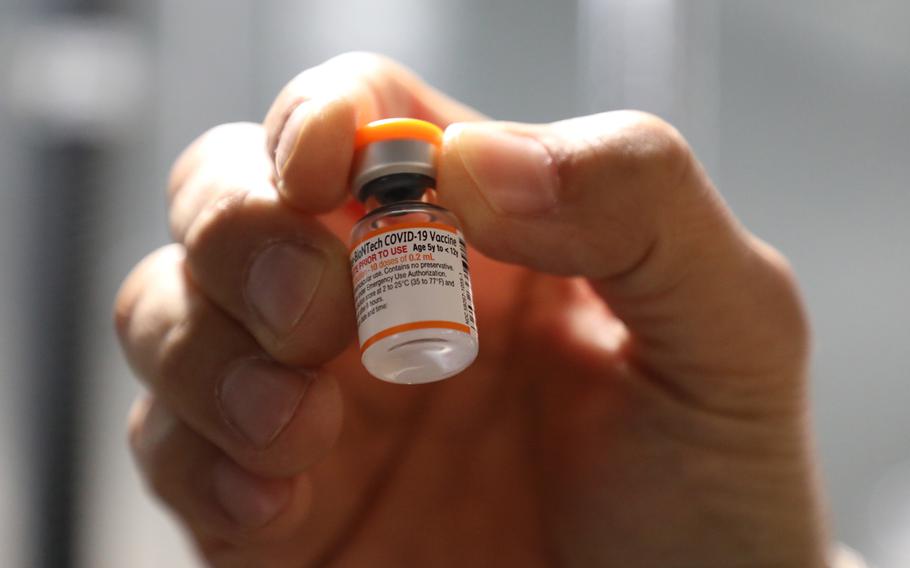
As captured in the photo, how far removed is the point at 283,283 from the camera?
30.6 inches

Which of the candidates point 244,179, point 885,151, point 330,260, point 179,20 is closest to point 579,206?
point 330,260

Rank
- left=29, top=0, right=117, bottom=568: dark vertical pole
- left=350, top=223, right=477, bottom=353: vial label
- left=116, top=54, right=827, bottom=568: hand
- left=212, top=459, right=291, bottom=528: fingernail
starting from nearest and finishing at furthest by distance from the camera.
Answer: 1. left=350, top=223, right=477, bottom=353: vial label
2. left=116, top=54, right=827, bottom=568: hand
3. left=212, top=459, right=291, bottom=528: fingernail
4. left=29, top=0, right=117, bottom=568: dark vertical pole

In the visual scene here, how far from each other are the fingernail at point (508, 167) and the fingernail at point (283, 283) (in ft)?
0.55

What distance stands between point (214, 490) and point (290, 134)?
1.38 ft

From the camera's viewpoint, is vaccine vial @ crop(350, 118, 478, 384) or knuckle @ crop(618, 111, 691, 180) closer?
vaccine vial @ crop(350, 118, 478, 384)

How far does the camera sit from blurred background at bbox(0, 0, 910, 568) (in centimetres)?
159

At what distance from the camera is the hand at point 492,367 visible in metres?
0.78

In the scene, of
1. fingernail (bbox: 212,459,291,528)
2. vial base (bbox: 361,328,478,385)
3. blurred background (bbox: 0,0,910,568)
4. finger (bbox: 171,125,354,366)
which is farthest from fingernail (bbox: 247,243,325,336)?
blurred background (bbox: 0,0,910,568)

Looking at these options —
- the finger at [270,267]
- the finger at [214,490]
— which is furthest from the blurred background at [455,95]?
the finger at [270,267]

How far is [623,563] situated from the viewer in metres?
1.00

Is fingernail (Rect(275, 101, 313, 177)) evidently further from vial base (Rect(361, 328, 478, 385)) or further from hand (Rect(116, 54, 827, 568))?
vial base (Rect(361, 328, 478, 385))

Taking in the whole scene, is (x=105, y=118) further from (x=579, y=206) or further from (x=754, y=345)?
(x=754, y=345)

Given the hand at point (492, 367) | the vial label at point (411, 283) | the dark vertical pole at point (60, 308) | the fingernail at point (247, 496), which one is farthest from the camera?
the dark vertical pole at point (60, 308)

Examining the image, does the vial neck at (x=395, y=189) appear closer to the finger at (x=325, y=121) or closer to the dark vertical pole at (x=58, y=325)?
the finger at (x=325, y=121)
